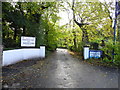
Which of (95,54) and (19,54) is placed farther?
(95,54)

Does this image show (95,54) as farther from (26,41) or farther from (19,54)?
(19,54)

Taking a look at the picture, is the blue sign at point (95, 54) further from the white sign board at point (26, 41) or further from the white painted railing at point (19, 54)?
the white sign board at point (26, 41)

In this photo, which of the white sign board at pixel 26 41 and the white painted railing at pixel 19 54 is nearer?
the white painted railing at pixel 19 54

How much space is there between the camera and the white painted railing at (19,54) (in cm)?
511

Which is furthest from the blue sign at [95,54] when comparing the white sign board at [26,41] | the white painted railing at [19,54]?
the white sign board at [26,41]

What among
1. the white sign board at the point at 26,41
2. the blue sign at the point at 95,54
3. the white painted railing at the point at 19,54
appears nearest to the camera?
the white painted railing at the point at 19,54

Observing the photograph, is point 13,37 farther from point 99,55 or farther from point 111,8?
point 111,8

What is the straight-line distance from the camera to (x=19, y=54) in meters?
6.35

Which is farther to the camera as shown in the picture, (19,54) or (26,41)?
(26,41)

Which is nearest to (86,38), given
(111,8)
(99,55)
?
(99,55)

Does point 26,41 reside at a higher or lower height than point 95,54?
higher

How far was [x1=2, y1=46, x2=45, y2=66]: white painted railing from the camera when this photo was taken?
5110 millimetres

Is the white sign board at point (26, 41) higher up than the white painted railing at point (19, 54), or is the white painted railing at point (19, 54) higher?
the white sign board at point (26, 41)

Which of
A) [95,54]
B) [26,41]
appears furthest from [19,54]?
[95,54]
